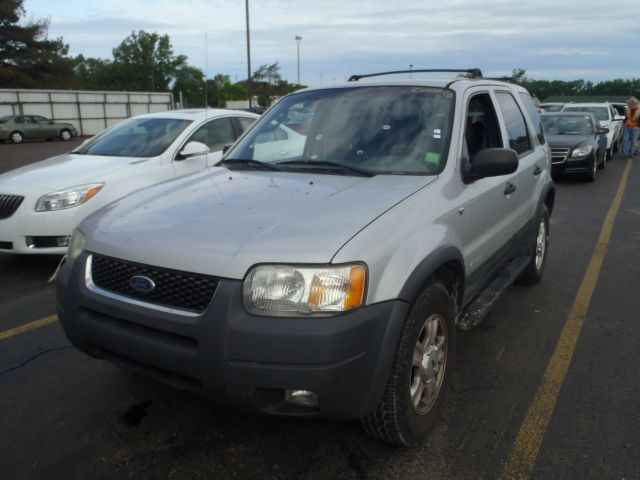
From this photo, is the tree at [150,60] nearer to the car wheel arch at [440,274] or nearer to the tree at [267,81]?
the tree at [267,81]

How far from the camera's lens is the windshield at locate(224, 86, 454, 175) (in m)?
3.19

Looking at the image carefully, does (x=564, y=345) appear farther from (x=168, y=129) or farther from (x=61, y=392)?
(x=168, y=129)

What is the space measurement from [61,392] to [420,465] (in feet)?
6.96

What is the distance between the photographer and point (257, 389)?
2170 mm

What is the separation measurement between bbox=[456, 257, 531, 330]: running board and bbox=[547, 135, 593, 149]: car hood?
8.79m

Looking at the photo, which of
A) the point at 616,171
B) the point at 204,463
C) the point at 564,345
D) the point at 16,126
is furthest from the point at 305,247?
the point at 16,126

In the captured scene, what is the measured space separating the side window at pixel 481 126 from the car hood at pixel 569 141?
9248mm

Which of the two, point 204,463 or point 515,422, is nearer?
point 204,463

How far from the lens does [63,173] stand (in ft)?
18.3

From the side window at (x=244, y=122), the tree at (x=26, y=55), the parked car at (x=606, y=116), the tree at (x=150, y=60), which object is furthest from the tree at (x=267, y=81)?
the side window at (x=244, y=122)

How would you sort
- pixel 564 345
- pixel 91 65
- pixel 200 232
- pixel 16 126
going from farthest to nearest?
pixel 91 65 < pixel 16 126 < pixel 564 345 < pixel 200 232

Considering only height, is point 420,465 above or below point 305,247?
below

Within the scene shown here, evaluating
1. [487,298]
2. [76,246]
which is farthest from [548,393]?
[76,246]

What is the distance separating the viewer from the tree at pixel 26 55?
144ft
